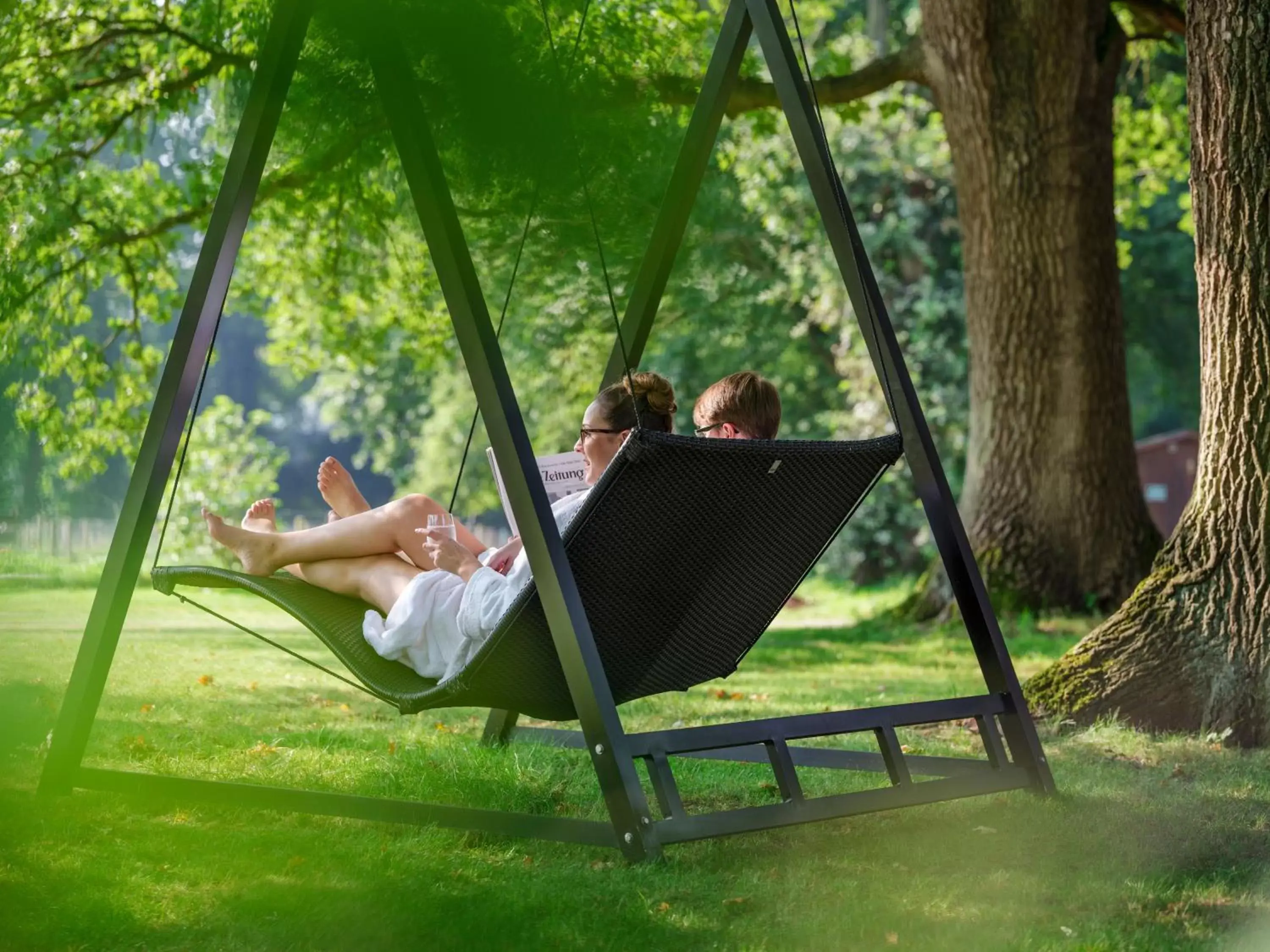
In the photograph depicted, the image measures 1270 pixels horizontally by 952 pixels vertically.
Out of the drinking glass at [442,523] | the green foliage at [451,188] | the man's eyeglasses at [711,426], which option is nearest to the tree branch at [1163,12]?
the green foliage at [451,188]

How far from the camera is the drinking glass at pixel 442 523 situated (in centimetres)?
317

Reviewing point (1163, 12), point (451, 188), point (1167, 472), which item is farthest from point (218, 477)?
point (1167, 472)

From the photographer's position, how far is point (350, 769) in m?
3.72

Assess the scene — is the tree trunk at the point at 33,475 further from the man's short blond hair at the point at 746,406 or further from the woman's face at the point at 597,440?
Result: the man's short blond hair at the point at 746,406

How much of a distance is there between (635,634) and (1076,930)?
1096mm

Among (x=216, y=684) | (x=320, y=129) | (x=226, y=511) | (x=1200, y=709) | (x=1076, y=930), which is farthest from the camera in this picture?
(x=226, y=511)

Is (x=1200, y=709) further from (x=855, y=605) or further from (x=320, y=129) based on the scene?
(x=855, y=605)

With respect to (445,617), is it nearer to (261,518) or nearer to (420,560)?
(420,560)

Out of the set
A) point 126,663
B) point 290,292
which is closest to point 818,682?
point 126,663

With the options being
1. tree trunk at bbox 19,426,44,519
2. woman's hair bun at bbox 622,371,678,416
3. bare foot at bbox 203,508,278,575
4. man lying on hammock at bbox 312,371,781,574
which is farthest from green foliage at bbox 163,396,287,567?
woman's hair bun at bbox 622,371,678,416

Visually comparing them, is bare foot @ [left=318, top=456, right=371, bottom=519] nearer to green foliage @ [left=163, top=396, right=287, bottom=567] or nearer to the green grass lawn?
the green grass lawn

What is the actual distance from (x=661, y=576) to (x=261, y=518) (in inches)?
48.6

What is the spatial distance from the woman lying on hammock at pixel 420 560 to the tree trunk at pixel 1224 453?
1.71m

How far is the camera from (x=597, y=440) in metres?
3.23
